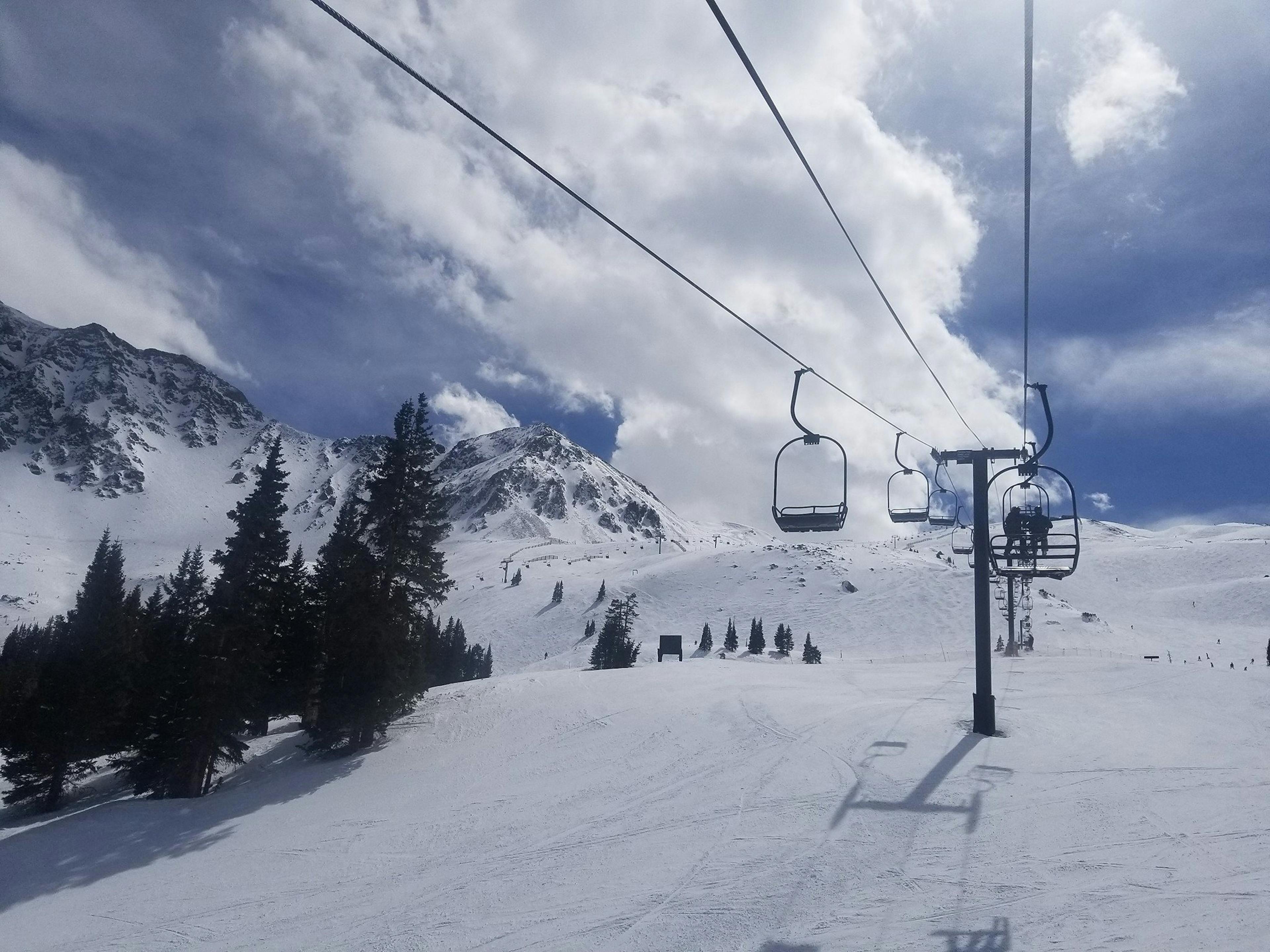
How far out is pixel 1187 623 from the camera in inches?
4040

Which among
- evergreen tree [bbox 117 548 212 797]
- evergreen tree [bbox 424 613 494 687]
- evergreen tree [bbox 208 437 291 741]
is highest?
evergreen tree [bbox 208 437 291 741]

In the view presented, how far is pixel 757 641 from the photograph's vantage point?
251 feet

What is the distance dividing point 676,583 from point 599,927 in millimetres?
117301

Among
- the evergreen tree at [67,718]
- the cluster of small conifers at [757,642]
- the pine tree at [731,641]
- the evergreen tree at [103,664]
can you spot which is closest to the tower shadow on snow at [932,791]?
the evergreen tree at [103,664]

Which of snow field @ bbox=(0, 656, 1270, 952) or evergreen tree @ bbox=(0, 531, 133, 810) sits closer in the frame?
snow field @ bbox=(0, 656, 1270, 952)

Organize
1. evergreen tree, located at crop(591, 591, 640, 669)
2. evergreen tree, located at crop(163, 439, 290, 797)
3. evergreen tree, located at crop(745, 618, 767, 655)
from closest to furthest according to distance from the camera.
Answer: evergreen tree, located at crop(163, 439, 290, 797) < evergreen tree, located at crop(591, 591, 640, 669) < evergreen tree, located at crop(745, 618, 767, 655)

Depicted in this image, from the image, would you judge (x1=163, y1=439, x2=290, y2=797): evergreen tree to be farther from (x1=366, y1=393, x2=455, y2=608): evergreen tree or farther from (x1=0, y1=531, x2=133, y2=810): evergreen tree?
(x1=0, y1=531, x2=133, y2=810): evergreen tree

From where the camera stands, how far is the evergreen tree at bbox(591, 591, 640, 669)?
56.9m

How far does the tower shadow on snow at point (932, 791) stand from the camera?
Answer: 12.7 metres

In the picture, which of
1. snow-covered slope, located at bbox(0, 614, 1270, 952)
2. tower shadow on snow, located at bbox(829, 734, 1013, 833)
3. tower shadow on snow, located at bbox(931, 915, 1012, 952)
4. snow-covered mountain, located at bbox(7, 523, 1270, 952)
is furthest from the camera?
tower shadow on snow, located at bbox(829, 734, 1013, 833)

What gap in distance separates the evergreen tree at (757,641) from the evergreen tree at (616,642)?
11.4 meters

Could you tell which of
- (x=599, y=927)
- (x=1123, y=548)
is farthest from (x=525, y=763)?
(x=1123, y=548)

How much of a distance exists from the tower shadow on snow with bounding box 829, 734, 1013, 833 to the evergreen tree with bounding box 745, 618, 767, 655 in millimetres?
56808

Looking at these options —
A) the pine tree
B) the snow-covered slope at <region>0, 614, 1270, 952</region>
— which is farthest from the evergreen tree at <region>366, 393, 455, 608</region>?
the pine tree
